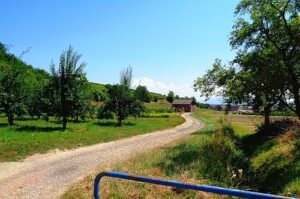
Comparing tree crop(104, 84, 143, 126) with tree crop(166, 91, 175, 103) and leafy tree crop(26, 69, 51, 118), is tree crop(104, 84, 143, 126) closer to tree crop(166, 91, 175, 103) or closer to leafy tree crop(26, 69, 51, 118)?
leafy tree crop(26, 69, 51, 118)

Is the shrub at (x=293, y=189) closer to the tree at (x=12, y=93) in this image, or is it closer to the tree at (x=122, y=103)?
the tree at (x=12, y=93)

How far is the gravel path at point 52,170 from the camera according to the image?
10.9 meters

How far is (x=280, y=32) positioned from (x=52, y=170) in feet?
46.9

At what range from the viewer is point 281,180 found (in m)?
12.8

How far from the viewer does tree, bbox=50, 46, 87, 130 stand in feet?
93.7

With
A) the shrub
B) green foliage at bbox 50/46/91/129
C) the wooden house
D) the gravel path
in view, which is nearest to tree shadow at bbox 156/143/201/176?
the gravel path

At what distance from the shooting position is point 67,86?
93.7 feet

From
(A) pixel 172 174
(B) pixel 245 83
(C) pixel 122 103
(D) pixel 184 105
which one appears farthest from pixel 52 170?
(D) pixel 184 105

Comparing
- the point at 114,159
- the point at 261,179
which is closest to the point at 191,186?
the point at 261,179

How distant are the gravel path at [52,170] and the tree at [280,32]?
29.4ft

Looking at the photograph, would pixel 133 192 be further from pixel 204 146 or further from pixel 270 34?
pixel 270 34

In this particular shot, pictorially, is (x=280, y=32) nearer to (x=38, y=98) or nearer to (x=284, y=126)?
(x=284, y=126)

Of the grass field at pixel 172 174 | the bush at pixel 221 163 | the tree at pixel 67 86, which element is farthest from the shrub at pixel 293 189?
the tree at pixel 67 86

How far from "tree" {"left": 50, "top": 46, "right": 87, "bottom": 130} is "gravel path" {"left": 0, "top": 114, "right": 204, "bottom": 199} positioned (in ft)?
29.5
